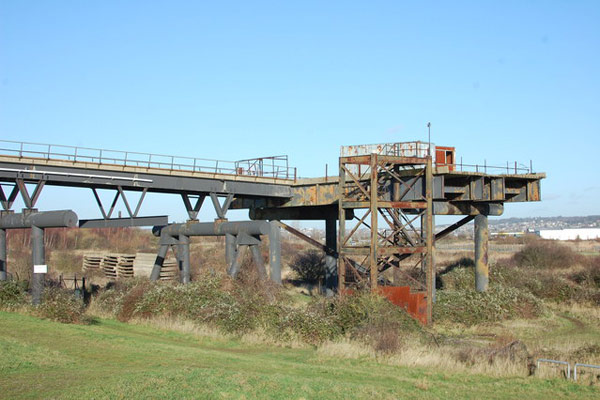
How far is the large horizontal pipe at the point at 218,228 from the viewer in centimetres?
2984

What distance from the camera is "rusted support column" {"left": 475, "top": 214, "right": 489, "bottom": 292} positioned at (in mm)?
35438

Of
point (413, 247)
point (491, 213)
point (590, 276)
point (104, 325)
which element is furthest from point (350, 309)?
point (590, 276)

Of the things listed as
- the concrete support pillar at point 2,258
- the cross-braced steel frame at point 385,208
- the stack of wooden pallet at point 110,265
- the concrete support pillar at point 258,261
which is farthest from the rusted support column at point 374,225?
A: the stack of wooden pallet at point 110,265

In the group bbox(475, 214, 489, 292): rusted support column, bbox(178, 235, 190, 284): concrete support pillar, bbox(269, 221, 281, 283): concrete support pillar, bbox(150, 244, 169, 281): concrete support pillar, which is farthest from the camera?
bbox(475, 214, 489, 292): rusted support column

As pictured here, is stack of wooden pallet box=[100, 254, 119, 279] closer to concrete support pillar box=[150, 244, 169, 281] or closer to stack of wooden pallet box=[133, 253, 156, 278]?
stack of wooden pallet box=[133, 253, 156, 278]

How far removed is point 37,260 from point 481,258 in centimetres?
2259

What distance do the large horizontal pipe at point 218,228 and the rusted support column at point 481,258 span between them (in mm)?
12742

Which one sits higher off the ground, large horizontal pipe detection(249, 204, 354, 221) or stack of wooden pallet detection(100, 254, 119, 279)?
large horizontal pipe detection(249, 204, 354, 221)

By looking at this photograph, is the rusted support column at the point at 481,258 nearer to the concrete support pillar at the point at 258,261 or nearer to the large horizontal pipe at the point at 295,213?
the large horizontal pipe at the point at 295,213

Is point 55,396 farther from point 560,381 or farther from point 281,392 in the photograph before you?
point 560,381

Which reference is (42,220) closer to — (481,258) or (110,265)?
(481,258)

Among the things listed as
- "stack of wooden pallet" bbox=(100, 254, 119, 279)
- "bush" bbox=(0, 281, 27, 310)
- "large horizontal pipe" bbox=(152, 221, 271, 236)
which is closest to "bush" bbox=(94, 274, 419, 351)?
"large horizontal pipe" bbox=(152, 221, 271, 236)

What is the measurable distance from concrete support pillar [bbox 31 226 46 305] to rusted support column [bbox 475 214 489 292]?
22.2 metres

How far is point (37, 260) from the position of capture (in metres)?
25.5
